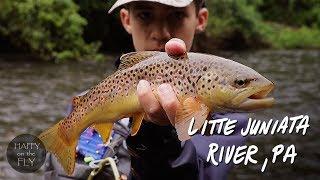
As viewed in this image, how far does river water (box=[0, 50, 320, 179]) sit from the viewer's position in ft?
→ 24.6

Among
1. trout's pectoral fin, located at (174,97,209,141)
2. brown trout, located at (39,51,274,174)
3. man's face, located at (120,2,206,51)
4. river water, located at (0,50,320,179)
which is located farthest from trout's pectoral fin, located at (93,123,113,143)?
river water, located at (0,50,320,179)

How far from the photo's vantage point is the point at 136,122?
2.64m

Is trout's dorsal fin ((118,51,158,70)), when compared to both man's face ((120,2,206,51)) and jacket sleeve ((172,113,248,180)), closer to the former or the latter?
jacket sleeve ((172,113,248,180))

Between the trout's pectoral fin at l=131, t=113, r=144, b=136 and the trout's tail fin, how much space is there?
1.26ft

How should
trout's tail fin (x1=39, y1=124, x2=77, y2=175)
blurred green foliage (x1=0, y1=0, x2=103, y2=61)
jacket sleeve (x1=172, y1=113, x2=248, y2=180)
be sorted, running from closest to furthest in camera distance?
trout's tail fin (x1=39, y1=124, x2=77, y2=175) < jacket sleeve (x1=172, y1=113, x2=248, y2=180) < blurred green foliage (x1=0, y1=0, x2=103, y2=61)

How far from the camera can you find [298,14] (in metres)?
42.7

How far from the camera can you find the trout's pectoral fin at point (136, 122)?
261 cm

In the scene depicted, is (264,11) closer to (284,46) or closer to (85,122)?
(284,46)

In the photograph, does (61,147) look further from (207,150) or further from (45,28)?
(45,28)

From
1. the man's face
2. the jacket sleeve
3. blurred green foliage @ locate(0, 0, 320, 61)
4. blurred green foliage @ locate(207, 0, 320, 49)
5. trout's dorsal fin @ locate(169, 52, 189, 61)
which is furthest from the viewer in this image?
blurred green foliage @ locate(207, 0, 320, 49)

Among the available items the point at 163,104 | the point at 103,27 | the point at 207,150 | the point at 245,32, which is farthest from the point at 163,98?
the point at 245,32

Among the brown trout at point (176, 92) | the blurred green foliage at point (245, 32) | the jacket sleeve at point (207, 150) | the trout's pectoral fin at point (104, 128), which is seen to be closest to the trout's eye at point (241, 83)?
the brown trout at point (176, 92)

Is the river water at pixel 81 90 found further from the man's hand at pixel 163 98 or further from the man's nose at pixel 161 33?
the man's hand at pixel 163 98

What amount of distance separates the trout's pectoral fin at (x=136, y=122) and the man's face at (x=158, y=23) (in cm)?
115
